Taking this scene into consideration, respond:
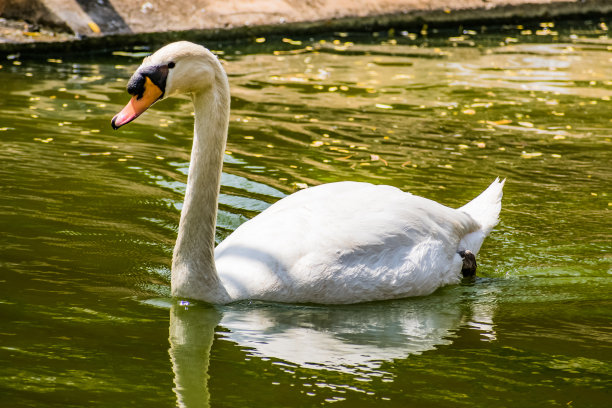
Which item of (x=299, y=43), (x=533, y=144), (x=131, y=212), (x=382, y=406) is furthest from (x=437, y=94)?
(x=382, y=406)

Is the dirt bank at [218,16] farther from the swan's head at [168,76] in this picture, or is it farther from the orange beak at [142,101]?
the orange beak at [142,101]

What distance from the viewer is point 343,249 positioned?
614 centimetres

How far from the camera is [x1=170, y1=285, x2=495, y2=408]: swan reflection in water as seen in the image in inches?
203

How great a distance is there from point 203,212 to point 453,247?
185 cm

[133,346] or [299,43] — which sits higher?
[299,43]

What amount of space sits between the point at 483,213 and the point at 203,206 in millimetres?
2434

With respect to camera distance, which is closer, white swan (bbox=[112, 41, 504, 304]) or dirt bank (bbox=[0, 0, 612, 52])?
white swan (bbox=[112, 41, 504, 304])

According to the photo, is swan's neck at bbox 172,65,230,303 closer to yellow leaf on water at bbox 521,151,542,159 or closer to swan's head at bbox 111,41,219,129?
swan's head at bbox 111,41,219,129

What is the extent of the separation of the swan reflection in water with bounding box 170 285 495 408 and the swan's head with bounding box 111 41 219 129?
4.03 feet

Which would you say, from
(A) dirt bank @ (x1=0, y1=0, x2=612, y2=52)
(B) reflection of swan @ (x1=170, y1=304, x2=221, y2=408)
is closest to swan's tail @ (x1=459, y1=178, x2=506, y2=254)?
(B) reflection of swan @ (x1=170, y1=304, x2=221, y2=408)

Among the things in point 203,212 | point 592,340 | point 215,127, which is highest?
point 215,127

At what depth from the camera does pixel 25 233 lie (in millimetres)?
7082

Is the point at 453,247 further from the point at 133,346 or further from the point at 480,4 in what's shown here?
the point at 480,4

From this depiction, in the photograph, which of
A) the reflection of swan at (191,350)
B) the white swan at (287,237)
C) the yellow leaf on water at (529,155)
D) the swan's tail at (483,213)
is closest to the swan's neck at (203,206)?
the white swan at (287,237)
